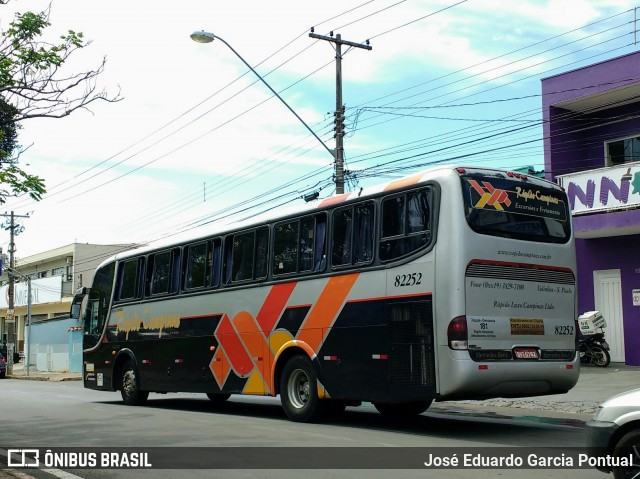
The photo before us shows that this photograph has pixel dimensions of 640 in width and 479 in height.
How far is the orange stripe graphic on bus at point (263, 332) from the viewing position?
11.5m

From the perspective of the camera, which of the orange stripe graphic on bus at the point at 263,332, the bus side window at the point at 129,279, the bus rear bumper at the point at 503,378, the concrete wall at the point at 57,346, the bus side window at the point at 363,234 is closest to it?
the bus rear bumper at the point at 503,378

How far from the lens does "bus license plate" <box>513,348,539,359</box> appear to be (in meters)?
9.98

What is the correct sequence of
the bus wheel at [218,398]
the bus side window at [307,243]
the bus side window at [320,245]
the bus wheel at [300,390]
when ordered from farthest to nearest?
the bus wheel at [218,398] → the bus side window at [307,243] → the bus side window at [320,245] → the bus wheel at [300,390]

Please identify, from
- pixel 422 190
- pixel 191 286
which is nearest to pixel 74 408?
pixel 191 286

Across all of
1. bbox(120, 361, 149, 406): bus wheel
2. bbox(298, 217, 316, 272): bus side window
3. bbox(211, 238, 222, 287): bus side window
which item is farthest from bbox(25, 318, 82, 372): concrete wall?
bbox(298, 217, 316, 272): bus side window

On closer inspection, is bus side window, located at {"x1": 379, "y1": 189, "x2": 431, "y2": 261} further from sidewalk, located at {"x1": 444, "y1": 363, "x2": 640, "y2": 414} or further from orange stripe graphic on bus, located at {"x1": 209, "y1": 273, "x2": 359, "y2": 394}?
sidewalk, located at {"x1": 444, "y1": 363, "x2": 640, "y2": 414}

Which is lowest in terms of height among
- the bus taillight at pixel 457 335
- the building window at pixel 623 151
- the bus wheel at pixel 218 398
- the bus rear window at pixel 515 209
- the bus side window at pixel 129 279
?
the bus wheel at pixel 218 398

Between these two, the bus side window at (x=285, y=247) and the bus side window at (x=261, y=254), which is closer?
the bus side window at (x=285, y=247)

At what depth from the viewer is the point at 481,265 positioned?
386 inches

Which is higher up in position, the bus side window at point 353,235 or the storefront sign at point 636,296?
the bus side window at point 353,235

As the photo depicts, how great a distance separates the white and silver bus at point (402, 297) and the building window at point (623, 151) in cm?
1091

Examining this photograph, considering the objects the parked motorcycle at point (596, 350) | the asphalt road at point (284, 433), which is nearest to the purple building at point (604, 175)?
the parked motorcycle at point (596, 350)

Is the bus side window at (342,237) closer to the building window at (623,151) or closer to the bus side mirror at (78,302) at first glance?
the bus side mirror at (78,302)

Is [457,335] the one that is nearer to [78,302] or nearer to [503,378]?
[503,378]
